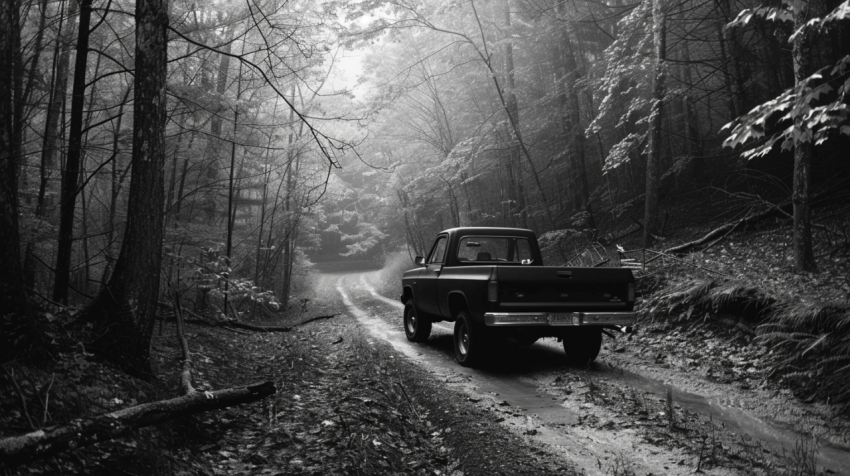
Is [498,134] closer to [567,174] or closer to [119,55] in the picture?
[567,174]

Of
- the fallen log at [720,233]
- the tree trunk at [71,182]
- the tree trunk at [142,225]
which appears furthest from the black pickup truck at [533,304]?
the fallen log at [720,233]

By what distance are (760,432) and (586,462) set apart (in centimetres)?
197

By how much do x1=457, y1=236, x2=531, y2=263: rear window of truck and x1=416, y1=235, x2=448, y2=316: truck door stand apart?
385 mm

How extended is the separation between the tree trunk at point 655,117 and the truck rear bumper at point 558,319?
6526 mm

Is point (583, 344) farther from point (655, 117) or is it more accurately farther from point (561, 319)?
point (655, 117)

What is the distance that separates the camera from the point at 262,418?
192 inches

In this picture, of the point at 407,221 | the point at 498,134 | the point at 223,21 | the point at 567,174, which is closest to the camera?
the point at 223,21

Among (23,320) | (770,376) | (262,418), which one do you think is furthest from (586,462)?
(23,320)

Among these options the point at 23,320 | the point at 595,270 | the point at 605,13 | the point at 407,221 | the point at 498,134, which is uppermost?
the point at 605,13

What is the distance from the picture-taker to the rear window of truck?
9.14 m

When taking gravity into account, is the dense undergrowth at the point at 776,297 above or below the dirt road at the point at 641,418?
above

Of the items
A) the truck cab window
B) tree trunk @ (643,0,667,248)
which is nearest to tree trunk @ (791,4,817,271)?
tree trunk @ (643,0,667,248)

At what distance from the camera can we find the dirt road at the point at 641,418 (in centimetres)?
394

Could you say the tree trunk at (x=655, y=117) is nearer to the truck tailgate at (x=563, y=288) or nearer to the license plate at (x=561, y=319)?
the truck tailgate at (x=563, y=288)
